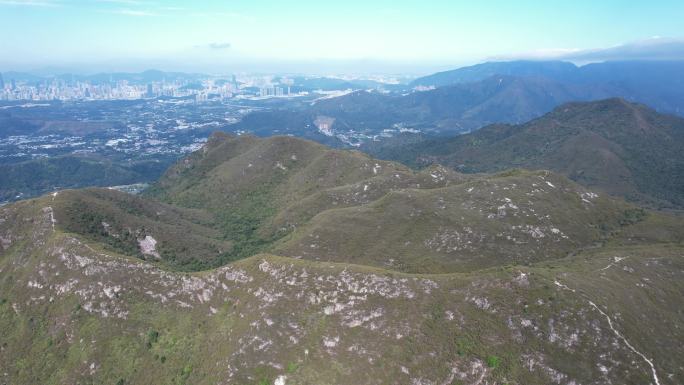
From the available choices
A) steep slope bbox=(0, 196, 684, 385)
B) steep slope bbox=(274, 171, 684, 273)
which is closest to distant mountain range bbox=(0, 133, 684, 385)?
steep slope bbox=(0, 196, 684, 385)

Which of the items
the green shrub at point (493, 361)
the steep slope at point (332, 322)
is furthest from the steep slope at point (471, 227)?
the green shrub at point (493, 361)

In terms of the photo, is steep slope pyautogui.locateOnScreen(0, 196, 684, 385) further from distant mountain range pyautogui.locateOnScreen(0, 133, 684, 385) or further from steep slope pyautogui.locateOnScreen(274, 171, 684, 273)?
steep slope pyautogui.locateOnScreen(274, 171, 684, 273)

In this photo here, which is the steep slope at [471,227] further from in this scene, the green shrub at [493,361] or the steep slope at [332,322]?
the green shrub at [493,361]

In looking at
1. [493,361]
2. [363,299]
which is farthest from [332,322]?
[493,361]

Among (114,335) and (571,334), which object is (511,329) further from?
(114,335)

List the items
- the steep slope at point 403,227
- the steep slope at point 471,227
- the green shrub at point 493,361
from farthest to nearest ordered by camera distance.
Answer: the steep slope at point 403,227, the steep slope at point 471,227, the green shrub at point 493,361

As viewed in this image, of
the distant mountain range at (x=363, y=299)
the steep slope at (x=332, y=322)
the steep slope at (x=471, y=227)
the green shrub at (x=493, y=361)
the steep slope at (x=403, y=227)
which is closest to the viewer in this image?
the green shrub at (x=493, y=361)

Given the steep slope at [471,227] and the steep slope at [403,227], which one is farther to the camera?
the steep slope at [403,227]

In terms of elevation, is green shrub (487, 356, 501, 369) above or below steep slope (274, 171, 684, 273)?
below

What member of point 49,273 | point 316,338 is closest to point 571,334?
point 316,338
